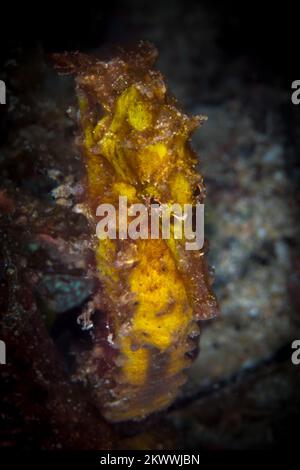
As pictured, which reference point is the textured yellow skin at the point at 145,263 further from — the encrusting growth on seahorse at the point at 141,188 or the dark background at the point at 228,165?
the dark background at the point at 228,165

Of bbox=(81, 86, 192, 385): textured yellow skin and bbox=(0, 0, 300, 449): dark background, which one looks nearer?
bbox=(81, 86, 192, 385): textured yellow skin

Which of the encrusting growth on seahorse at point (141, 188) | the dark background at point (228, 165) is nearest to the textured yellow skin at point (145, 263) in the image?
the encrusting growth on seahorse at point (141, 188)

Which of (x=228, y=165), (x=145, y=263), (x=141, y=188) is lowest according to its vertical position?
(x=145, y=263)

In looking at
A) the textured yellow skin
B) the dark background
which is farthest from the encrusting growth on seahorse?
the dark background

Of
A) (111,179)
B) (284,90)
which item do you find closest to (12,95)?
(111,179)

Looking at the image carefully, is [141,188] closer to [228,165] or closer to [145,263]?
[145,263]

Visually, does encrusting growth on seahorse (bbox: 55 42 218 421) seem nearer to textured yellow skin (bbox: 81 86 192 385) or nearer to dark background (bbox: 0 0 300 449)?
textured yellow skin (bbox: 81 86 192 385)

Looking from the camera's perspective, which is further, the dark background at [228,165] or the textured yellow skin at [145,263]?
the dark background at [228,165]


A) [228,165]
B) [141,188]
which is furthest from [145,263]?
[228,165]
